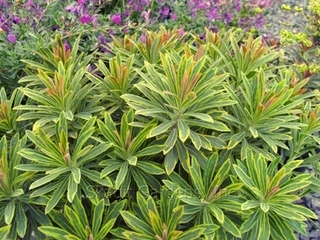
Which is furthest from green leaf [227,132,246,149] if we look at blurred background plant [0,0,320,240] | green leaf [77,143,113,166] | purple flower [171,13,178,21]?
purple flower [171,13,178,21]

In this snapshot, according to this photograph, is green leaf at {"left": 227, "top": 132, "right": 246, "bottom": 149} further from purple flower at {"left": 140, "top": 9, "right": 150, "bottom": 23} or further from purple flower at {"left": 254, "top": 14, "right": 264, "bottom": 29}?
purple flower at {"left": 254, "top": 14, "right": 264, "bottom": 29}

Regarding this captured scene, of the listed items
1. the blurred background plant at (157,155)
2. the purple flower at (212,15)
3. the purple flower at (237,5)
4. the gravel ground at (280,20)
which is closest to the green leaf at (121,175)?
the blurred background plant at (157,155)

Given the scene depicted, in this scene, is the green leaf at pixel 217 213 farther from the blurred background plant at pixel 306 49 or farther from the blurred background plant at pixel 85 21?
the blurred background plant at pixel 306 49

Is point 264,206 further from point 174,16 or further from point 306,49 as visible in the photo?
point 174,16

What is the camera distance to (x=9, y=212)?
1602 mm

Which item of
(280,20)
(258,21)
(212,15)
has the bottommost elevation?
(280,20)

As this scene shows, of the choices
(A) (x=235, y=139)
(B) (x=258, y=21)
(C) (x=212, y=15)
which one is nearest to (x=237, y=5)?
(B) (x=258, y=21)

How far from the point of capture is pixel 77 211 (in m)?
1.60

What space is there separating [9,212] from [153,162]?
59cm

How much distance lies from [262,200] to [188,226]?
0.33 m

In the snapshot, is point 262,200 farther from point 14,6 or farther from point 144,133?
point 14,6

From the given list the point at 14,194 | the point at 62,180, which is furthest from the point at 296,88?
the point at 14,194

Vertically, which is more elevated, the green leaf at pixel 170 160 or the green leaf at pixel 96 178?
the green leaf at pixel 96 178

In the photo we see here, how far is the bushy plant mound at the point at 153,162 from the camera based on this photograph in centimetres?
160
